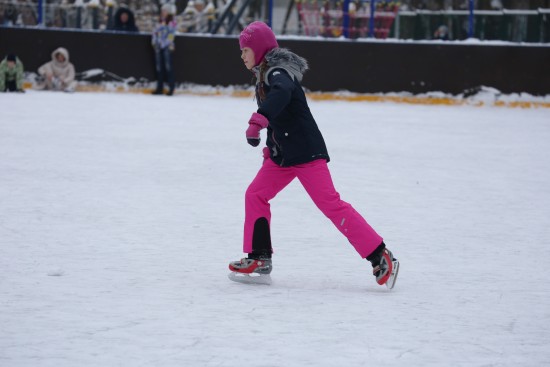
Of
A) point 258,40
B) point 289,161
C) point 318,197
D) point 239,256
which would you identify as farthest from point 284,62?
point 239,256

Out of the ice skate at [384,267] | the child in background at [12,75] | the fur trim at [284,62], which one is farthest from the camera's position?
the child in background at [12,75]

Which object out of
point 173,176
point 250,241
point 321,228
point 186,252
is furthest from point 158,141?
point 250,241

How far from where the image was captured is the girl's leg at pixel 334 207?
422cm

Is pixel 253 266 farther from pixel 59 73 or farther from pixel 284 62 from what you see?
pixel 59 73

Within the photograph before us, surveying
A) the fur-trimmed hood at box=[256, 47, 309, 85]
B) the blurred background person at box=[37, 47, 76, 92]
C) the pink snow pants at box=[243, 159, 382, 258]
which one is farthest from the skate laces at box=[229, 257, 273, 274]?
the blurred background person at box=[37, 47, 76, 92]

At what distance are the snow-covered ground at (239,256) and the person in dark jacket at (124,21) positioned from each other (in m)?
6.47

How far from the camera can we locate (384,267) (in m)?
4.25

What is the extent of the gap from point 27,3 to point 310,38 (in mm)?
4743

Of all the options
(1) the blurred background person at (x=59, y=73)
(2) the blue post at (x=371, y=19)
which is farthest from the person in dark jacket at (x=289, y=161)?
(1) the blurred background person at (x=59, y=73)

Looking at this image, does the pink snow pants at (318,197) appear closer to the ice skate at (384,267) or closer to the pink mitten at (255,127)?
the ice skate at (384,267)

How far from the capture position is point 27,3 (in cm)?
1669

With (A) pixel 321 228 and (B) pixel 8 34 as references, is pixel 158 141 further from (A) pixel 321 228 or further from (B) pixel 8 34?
(B) pixel 8 34

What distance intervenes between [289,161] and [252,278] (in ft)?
1.78

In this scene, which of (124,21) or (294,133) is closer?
(294,133)
